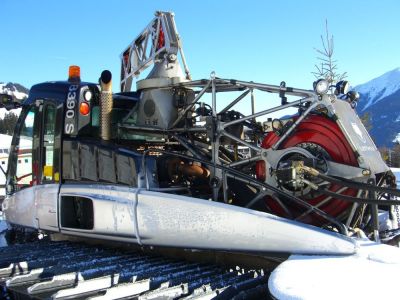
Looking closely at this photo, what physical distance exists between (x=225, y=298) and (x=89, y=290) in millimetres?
1055

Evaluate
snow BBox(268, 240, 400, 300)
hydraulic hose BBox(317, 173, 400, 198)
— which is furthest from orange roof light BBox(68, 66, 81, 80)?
snow BBox(268, 240, 400, 300)

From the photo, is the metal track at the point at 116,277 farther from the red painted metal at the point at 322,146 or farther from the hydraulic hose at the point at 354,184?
the hydraulic hose at the point at 354,184

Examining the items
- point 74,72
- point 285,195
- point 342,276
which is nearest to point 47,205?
point 74,72

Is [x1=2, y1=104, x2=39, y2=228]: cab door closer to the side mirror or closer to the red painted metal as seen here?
the side mirror

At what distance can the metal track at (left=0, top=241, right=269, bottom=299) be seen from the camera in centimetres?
365

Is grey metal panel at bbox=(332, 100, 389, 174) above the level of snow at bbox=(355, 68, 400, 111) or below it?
below

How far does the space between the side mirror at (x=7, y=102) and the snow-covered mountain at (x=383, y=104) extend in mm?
79984

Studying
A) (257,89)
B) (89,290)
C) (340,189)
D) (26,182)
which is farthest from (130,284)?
(26,182)

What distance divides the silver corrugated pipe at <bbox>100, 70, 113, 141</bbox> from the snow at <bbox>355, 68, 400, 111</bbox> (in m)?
125

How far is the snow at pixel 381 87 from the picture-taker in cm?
12938

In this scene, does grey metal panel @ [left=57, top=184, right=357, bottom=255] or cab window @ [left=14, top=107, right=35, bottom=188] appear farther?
cab window @ [left=14, top=107, right=35, bottom=188]

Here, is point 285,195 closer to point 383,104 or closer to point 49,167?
point 49,167

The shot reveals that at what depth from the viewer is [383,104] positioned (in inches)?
4641

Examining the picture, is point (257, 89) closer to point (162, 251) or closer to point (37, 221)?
point (162, 251)
